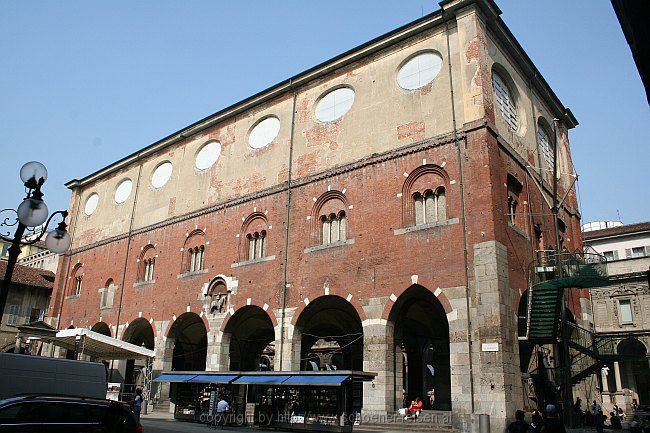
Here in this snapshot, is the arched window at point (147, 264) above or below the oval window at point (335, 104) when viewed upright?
below

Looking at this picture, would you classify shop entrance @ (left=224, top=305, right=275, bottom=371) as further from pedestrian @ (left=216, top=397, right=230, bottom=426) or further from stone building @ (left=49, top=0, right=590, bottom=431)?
pedestrian @ (left=216, top=397, right=230, bottom=426)

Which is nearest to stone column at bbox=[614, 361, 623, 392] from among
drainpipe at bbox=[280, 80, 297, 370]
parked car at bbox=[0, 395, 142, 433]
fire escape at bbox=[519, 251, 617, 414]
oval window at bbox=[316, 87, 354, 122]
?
fire escape at bbox=[519, 251, 617, 414]

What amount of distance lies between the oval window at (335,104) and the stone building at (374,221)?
7cm

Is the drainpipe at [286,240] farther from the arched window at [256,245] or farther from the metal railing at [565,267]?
the metal railing at [565,267]

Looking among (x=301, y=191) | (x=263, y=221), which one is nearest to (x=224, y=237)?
(x=263, y=221)

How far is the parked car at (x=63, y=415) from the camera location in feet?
32.5

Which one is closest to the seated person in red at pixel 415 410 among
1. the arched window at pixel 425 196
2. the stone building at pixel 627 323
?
the arched window at pixel 425 196

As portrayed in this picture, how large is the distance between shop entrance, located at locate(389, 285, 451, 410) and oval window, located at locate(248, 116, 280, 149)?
1191 cm

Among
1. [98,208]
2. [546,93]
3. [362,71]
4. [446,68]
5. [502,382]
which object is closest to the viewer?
[502,382]

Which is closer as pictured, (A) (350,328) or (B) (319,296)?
(B) (319,296)

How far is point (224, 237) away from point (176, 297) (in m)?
4.76

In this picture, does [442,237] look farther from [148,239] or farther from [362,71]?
[148,239]

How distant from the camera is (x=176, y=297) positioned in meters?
31.1

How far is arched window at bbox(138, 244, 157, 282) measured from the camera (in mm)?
34156
